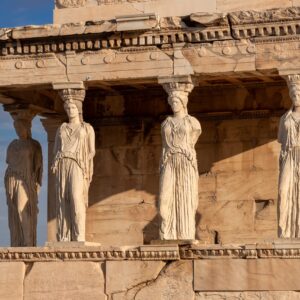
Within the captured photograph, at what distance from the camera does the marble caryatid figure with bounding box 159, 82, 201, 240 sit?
924 inches

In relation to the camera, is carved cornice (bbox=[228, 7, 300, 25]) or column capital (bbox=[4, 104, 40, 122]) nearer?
carved cornice (bbox=[228, 7, 300, 25])

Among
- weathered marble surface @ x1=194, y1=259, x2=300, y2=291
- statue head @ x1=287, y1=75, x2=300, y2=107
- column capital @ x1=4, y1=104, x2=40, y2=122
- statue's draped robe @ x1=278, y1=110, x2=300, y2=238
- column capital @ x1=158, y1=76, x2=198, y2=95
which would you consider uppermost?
column capital @ x1=4, y1=104, x2=40, y2=122

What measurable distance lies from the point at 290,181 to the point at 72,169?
3242 mm

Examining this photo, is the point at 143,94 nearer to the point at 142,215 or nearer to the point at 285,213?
the point at 142,215

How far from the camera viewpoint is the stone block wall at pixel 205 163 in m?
26.0

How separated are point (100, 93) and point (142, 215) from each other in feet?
7.13

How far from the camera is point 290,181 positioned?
75.8ft

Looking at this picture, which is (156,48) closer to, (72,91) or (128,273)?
(72,91)

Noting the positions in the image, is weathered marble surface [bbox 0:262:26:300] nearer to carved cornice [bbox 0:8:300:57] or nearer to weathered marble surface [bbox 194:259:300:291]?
weathered marble surface [bbox 194:259:300:291]

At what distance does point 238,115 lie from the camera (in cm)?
2625

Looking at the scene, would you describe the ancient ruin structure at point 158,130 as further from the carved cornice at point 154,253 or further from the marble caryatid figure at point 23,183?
the marble caryatid figure at point 23,183

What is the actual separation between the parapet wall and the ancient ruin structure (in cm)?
1

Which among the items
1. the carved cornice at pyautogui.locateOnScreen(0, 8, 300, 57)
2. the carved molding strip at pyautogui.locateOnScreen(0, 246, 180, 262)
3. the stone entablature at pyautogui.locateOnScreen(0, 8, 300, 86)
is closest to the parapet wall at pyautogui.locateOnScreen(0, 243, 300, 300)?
the carved molding strip at pyautogui.locateOnScreen(0, 246, 180, 262)

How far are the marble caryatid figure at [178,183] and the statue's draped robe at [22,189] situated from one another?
305 cm
